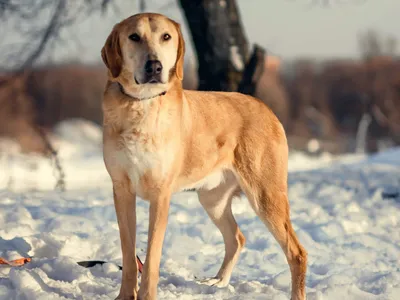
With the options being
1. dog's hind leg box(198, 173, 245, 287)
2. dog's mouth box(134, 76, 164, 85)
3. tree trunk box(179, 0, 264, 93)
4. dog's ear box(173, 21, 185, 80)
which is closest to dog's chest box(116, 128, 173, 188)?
dog's mouth box(134, 76, 164, 85)

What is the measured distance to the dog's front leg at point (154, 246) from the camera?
448cm

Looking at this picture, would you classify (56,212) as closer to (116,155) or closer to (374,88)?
(116,155)

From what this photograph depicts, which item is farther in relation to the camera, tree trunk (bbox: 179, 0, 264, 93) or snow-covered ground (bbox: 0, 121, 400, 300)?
tree trunk (bbox: 179, 0, 264, 93)

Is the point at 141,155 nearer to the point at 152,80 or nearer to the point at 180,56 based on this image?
the point at 152,80

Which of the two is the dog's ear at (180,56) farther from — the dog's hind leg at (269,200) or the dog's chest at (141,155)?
the dog's hind leg at (269,200)

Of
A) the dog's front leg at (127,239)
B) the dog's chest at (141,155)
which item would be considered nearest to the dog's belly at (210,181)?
the dog's front leg at (127,239)

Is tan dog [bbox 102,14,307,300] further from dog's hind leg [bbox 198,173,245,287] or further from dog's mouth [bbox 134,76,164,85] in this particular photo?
dog's hind leg [bbox 198,173,245,287]

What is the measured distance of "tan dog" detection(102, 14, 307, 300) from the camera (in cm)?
439

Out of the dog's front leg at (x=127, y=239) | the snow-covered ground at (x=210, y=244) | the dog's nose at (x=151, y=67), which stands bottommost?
the snow-covered ground at (x=210, y=244)

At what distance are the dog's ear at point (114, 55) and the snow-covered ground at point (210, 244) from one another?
1.46 metres

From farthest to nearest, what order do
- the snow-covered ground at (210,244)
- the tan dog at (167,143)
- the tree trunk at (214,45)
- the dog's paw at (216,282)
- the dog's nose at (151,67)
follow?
1. the tree trunk at (214,45)
2. the dog's paw at (216,282)
3. the snow-covered ground at (210,244)
4. the tan dog at (167,143)
5. the dog's nose at (151,67)

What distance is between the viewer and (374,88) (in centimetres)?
6259

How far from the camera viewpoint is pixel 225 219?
18.4ft

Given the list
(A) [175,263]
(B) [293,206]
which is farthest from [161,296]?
(B) [293,206]
